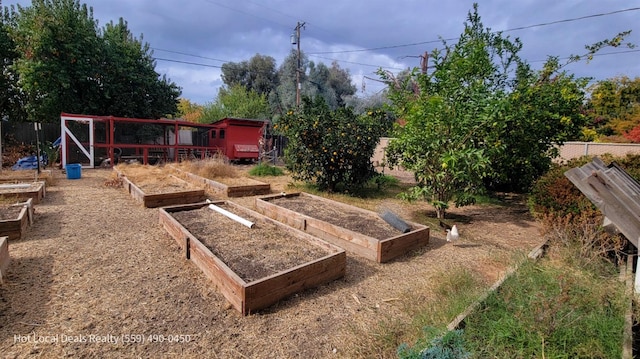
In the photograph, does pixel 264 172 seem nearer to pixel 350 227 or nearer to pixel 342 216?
pixel 342 216

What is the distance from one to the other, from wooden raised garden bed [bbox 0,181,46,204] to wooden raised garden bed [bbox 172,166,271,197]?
3.07 metres

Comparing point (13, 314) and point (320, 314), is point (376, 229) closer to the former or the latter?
point (320, 314)

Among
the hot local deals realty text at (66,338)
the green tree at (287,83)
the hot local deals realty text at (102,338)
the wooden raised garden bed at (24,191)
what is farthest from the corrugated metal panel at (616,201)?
the green tree at (287,83)

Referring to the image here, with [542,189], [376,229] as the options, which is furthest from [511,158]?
[376,229]

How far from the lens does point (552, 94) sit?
6.03m

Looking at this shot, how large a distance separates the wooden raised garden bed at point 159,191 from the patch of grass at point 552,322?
216 inches

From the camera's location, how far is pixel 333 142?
7.16m

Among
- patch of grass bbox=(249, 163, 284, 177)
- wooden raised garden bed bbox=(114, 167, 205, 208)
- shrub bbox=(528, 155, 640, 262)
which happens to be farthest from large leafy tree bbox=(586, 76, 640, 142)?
wooden raised garden bed bbox=(114, 167, 205, 208)

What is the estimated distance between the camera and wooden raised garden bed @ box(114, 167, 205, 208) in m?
5.78

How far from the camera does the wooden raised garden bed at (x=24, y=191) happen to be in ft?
17.4

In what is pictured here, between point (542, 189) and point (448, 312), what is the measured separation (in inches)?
130

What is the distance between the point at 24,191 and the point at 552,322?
25.3ft

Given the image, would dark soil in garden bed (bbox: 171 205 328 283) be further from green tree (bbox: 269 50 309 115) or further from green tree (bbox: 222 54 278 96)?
green tree (bbox: 222 54 278 96)

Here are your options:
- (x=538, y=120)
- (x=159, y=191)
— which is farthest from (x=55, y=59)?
(x=538, y=120)
